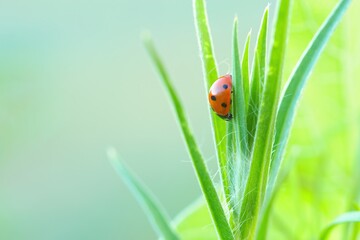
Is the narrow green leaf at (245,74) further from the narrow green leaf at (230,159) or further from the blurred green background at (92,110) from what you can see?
the blurred green background at (92,110)

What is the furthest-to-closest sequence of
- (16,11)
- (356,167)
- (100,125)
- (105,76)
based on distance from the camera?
(16,11) < (105,76) < (100,125) < (356,167)

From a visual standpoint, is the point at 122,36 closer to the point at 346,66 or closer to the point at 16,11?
the point at 16,11

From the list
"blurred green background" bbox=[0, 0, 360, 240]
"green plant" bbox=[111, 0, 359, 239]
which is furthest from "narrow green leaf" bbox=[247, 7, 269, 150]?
"blurred green background" bbox=[0, 0, 360, 240]

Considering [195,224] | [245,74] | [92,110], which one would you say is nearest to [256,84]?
[245,74]

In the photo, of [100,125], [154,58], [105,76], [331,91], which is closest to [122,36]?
[105,76]

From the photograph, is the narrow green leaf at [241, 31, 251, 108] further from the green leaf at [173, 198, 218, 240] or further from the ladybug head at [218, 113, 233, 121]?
the green leaf at [173, 198, 218, 240]

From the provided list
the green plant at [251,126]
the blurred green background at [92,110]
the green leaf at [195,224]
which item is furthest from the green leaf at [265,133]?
the blurred green background at [92,110]

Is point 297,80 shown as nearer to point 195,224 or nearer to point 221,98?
point 221,98
